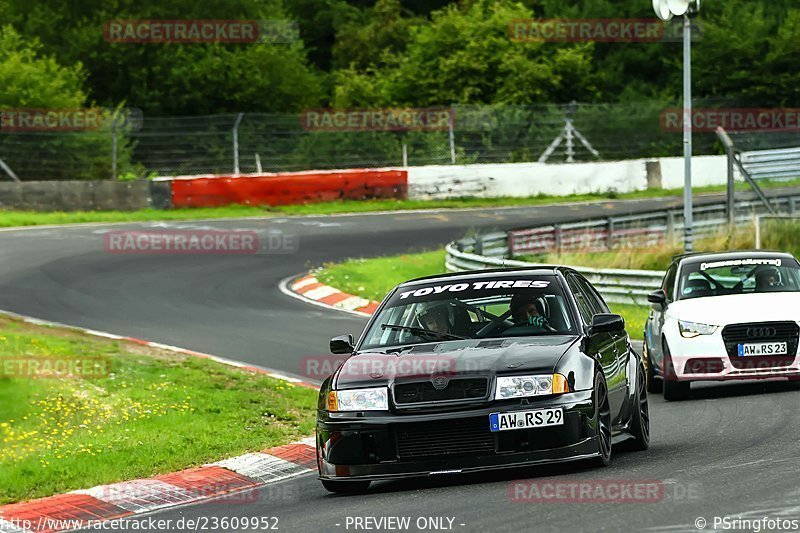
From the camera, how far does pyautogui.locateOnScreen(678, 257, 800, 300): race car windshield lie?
576 inches

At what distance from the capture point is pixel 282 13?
197ft

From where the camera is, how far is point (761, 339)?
1365 cm

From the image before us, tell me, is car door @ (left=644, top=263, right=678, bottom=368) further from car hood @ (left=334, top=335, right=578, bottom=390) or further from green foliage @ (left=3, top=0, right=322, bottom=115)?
green foliage @ (left=3, top=0, right=322, bottom=115)

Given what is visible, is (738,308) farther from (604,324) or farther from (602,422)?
(602,422)

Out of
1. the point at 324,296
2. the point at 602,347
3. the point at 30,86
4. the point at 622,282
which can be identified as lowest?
the point at 324,296

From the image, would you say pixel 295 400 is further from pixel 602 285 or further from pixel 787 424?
pixel 602 285

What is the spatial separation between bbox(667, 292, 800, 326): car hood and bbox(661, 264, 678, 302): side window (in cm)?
34

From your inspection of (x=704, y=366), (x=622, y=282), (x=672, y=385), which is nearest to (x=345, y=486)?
(x=704, y=366)

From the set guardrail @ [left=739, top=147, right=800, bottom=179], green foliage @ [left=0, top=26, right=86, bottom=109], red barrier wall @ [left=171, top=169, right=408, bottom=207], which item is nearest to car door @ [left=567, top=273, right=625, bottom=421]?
guardrail @ [left=739, top=147, right=800, bottom=179]

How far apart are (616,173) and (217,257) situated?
1543 centimetres

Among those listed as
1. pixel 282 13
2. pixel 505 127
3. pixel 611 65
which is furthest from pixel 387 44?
pixel 505 127

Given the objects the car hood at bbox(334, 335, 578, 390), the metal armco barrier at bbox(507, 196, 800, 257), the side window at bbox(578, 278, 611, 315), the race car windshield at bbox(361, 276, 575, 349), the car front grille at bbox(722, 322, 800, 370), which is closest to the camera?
the car hood at bbox(334, 335, 578, 390)

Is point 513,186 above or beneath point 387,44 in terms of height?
beneath

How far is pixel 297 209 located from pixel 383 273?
10.8m
